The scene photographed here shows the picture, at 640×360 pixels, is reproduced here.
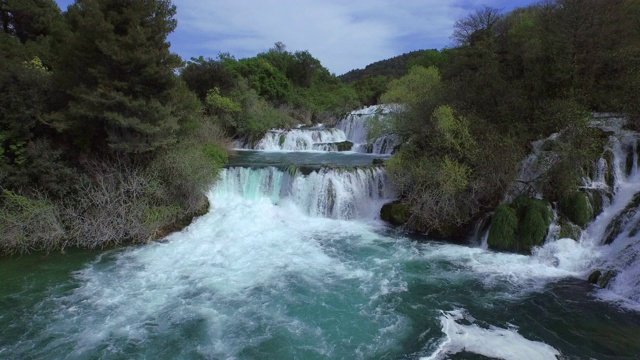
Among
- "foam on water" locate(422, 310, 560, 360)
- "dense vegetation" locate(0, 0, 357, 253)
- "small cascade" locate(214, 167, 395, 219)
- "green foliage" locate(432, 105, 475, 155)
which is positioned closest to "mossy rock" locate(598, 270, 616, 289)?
"foam on water" locate(422, 310, 560, 360)

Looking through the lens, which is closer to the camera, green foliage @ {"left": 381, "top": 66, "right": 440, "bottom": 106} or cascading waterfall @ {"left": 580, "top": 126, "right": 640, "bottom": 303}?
cascading waterfall @ {"left": 580, "top": 126, "right": 640, "bottom": 303}

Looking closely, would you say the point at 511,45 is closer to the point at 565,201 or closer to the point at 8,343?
the point at 565,201

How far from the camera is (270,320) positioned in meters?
7.34

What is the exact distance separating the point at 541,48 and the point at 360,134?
14255mm

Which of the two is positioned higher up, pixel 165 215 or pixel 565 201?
pixel 565 201

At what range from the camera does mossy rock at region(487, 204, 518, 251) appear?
1044 centimetres

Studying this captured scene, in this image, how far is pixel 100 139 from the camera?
39.0 ft

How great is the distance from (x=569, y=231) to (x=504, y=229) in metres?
1.66

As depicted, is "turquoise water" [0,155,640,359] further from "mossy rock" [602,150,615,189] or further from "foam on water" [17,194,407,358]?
"mossy rock" [602,150,615,189]

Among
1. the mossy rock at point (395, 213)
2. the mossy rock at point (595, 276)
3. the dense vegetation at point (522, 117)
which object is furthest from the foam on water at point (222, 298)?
the mossy rock at point (595, 276)

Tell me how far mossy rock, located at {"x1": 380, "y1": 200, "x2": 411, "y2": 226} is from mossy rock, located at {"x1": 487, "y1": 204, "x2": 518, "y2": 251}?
115 inches

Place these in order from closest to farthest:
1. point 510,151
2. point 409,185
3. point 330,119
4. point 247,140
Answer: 1. point 510,151
2. point 409,185
3. point 247,140
4. point 330,119

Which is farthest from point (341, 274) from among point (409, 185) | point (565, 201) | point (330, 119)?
point (330, 119)

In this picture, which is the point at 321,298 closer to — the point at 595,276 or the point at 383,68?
the point at 595,276
